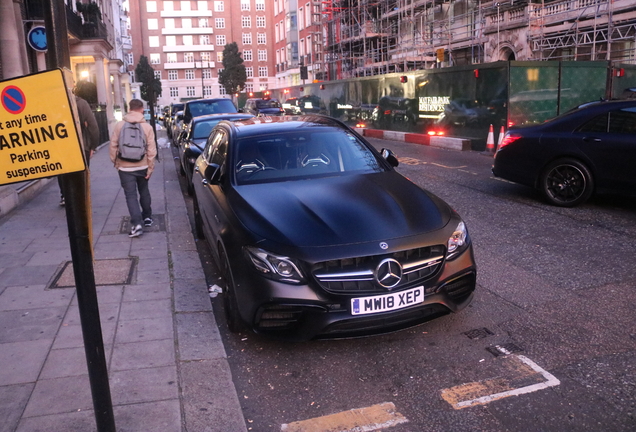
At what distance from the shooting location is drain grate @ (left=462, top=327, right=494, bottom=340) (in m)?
4.43

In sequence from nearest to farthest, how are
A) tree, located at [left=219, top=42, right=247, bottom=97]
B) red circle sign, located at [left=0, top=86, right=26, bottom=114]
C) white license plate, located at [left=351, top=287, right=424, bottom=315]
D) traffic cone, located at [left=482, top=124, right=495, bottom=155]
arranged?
red circle sign, located at [left=0, top=86, right=26, bottom=114]
white license plate, located at [left=351, top=287, right=424, bottom=315]
traffic cone, located at [left=482, top=124, right=495, bottom=155]
tree, located at [left=219, top=42, right=247, bottom=97]

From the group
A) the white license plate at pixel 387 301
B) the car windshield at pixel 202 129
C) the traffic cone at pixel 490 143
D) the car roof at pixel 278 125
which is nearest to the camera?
the white license plate at pixel 387 301

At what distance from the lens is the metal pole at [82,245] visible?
2.51 meters

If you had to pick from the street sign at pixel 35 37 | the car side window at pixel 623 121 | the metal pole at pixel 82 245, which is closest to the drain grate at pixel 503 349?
the metal pole at pixel 82 245

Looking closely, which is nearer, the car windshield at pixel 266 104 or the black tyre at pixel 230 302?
the black tyre at pixel 230 302

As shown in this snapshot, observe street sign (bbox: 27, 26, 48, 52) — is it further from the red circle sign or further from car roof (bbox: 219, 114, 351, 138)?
the red circle sign

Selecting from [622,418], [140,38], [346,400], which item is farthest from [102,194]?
[140,38]

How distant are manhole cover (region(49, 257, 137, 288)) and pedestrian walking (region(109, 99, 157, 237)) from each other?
49.0 inches

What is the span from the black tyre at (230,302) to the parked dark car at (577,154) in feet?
19.1

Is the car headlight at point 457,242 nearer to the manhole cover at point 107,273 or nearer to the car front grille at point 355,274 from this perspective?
the car front grille at point 355,274

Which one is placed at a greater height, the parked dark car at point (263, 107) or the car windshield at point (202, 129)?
the parked dark car at point (263, 107)

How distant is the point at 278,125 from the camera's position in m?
6.06

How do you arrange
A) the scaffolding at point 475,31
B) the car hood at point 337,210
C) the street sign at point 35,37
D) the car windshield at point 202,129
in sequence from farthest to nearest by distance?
the scaffolding at point 475,31 < the street sign at point 35,37 < the car windshield at point 202,129 < the car hood at point 337,210

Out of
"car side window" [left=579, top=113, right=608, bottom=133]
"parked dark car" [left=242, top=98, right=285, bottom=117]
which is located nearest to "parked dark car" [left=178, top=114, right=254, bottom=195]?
"car side window" [left=579, top=113, right=608, bottom=133]
